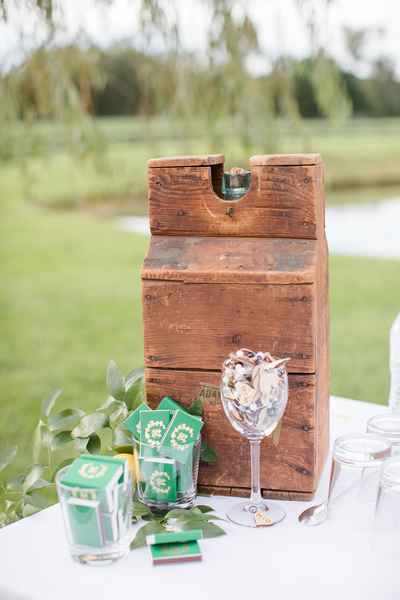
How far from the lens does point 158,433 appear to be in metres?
0.83

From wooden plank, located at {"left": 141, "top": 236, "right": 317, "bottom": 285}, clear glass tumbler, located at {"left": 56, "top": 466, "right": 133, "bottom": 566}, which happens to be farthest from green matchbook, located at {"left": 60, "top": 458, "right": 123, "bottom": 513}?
wooden plank, located at {"left": 141, "top": 236, "right": 317, "bottom": 285}

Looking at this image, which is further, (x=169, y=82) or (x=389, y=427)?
(x=169, y=82)

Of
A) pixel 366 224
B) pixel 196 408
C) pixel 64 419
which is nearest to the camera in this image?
pixel 196 408

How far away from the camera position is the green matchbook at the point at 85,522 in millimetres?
683

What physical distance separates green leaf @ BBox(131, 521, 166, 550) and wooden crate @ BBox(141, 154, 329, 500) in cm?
17

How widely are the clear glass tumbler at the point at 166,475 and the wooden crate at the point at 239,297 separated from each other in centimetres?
9

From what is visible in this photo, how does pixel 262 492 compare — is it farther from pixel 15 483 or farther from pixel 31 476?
pixel 15 483

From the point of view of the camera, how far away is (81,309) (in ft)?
17.3

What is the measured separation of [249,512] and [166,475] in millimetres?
141

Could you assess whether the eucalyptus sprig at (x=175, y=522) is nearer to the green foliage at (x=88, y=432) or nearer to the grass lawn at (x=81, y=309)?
the green foliage at (x=88, y=432)

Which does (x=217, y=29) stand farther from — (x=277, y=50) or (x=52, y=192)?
(x=52, y=192)

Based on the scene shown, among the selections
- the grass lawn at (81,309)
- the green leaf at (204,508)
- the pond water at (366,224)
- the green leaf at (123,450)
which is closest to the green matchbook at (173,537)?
the green leaf at (204,508)

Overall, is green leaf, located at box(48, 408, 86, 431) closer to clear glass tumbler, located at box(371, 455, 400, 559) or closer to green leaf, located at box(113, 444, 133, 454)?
green leaf, located at box(113, 444, 133, 454)

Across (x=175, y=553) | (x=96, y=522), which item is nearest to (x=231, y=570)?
(x=175, y=553)
